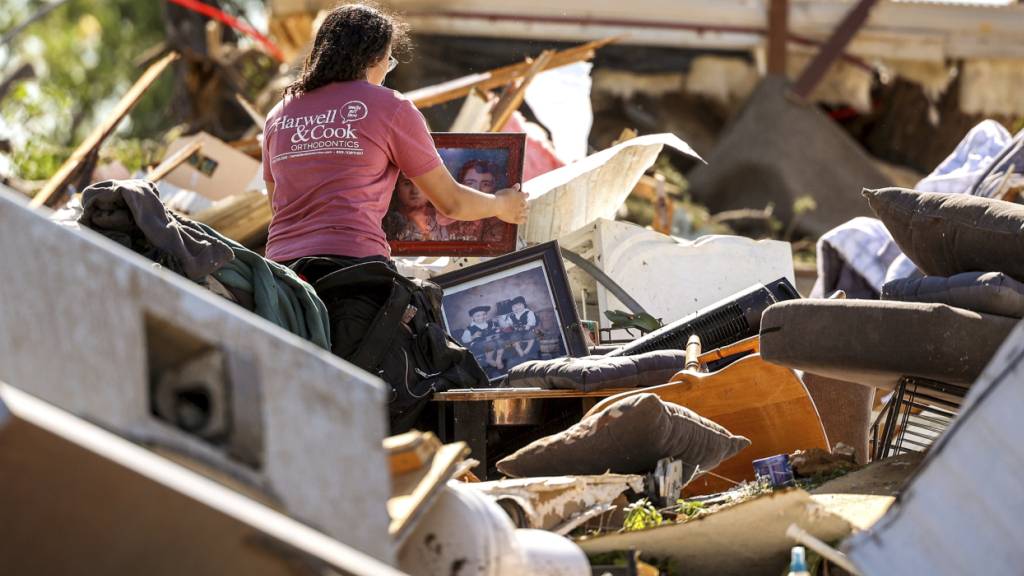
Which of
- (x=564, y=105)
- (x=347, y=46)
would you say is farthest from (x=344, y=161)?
(x=564, y=105)

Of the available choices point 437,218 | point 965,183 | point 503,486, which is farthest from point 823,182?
point 503,486

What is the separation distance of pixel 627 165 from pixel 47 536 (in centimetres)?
498

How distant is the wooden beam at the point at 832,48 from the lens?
12.9 meters

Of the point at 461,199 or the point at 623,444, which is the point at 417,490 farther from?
the point at 461,199

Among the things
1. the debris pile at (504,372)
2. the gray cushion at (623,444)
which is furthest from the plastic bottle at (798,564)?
the gray cushion at (623,444)

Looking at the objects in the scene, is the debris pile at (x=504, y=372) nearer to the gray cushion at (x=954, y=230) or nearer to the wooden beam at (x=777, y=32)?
the gray cushion at (x=954, y=230)

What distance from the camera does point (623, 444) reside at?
4.30 metres

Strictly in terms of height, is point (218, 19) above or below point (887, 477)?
above

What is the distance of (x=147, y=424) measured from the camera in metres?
2.33

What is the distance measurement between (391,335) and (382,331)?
34mm

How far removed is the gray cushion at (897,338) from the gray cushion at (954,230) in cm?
35

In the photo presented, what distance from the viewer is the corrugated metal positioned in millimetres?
2879

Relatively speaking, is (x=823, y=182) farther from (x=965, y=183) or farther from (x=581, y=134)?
(x=965, y=183)

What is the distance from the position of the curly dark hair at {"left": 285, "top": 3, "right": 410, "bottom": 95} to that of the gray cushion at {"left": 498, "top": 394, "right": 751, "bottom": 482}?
61.7 inches
